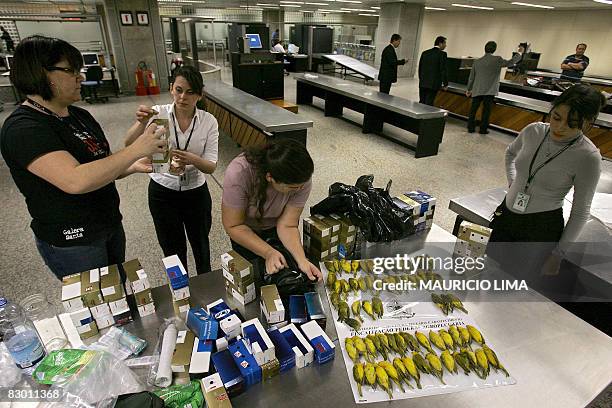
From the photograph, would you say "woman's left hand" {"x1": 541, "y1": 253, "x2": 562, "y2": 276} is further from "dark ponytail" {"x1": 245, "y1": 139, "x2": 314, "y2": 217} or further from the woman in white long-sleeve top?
"dark ponytail" {"x1": 245, "y1": 139, "x2": 314, "y2": 217}

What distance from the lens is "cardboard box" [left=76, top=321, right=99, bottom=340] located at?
3.84 feet

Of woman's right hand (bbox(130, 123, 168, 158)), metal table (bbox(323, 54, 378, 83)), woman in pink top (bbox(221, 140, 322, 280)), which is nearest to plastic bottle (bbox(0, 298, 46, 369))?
woman's right hand (bbox(130, 123, 168, 158))

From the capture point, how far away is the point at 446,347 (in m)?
1.21

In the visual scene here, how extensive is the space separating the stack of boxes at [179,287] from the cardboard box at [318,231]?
0.58 m

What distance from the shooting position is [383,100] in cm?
557

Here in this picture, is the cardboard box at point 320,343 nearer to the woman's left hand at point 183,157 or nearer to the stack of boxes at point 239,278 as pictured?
the stack of boxes at point 239,278

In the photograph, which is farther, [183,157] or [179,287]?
[183,157]

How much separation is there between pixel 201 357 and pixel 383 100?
5.22 metres

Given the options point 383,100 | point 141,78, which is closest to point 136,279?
point 383,100

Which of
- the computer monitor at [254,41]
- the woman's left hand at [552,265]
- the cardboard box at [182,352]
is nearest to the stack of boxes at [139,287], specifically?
the cardboard box at [182,352]

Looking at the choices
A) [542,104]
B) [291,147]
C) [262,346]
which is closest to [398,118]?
[542,104]

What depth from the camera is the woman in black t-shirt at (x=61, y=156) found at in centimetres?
114

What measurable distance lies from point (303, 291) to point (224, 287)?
0.34 meters

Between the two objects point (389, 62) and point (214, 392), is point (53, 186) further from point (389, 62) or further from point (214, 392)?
point (389, 62)
